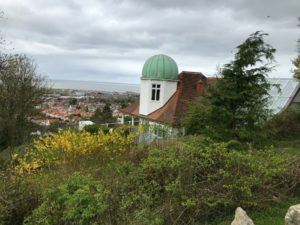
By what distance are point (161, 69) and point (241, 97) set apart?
1536cm

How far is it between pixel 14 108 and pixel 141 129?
14721 millimetres

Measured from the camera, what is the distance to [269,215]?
6078 millimetres

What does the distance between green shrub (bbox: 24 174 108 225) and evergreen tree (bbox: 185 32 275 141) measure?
658cm

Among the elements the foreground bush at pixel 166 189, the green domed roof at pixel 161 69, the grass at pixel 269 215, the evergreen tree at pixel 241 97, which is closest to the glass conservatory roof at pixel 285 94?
the green domed roof at pixel 161 69

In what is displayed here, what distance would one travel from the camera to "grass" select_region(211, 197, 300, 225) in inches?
226

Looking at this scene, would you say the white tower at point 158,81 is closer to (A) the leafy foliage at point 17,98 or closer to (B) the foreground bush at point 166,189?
(A) the leafy foliage at point 17,98

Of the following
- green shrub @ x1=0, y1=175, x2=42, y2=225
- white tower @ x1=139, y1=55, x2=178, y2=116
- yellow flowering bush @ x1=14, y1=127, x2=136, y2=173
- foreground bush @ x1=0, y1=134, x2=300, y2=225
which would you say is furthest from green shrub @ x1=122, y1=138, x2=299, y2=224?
white tower @ x1=139, y1=55, x2=178, y2=116

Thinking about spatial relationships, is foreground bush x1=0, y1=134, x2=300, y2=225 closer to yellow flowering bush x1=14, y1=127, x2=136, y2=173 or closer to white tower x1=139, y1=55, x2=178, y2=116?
yellow flowering bush x1=14, y1=127, x2=136, y2=173

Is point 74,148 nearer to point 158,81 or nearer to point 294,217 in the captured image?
point 294,217

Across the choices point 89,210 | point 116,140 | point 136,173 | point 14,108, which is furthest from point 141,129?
point 14,108

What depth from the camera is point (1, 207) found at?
5680 millimetres

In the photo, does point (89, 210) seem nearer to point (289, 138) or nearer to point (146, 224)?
point (146, 224)

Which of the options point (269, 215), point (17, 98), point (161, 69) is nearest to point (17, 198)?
point (269, 215)

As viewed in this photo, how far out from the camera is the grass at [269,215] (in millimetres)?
5738
